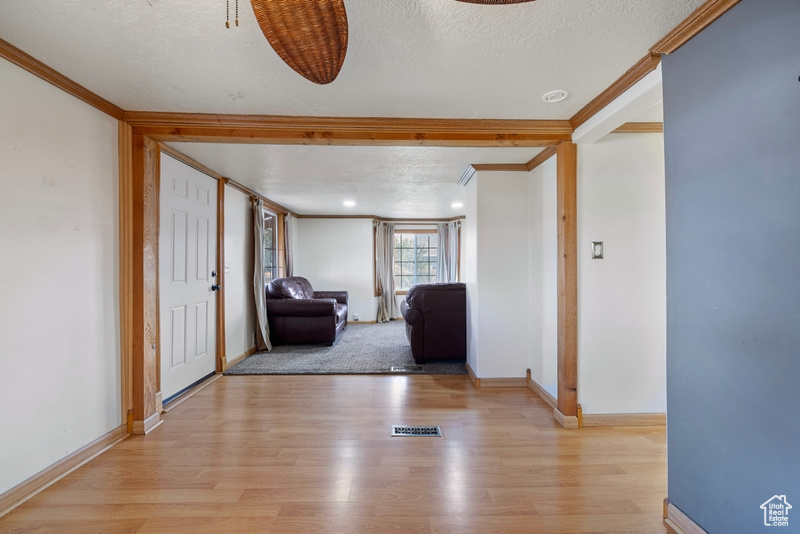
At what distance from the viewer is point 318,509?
163 cm

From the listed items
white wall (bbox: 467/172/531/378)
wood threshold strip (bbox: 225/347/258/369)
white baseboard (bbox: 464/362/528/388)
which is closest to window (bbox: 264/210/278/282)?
wood threshold strip (bbox: 225/347/258/369)

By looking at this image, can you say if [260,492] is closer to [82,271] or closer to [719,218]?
[82,271]

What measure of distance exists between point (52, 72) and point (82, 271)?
42.8 inches

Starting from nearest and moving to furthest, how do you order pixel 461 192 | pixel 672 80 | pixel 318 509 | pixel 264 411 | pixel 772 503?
1. pixel 772 503
2. pixel 672 80
3. pixel 318 509
4. pixel 264 411
5. pixel 461 192

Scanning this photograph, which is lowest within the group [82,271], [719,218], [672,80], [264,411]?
[264,411]

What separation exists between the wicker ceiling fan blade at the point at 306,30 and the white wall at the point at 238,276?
3189mm

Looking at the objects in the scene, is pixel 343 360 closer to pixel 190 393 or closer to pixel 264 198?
pixel 190 393

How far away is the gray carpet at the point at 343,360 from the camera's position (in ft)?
12.2

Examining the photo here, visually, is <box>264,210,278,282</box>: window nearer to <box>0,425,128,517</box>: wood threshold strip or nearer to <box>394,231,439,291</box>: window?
<box>394,231,439,291</box>: window

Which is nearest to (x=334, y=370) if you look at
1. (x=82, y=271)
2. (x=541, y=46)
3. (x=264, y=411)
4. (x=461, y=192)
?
(x=264, y=411)

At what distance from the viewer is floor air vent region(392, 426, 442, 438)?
2334 millimetres

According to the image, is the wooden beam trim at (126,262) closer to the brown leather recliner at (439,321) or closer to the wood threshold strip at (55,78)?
the wood threshold strip at (55,78)

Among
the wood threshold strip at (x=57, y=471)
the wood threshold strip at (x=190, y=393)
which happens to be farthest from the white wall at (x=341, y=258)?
the wood threshold strip at (x=57, y=471)

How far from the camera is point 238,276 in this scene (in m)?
4.16
